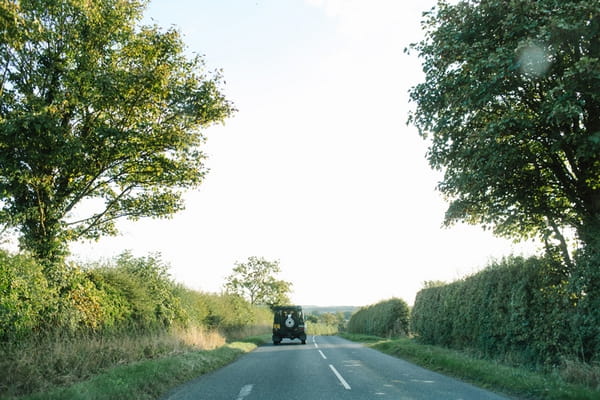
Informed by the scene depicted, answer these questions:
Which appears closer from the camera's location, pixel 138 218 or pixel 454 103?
pixel 454 103

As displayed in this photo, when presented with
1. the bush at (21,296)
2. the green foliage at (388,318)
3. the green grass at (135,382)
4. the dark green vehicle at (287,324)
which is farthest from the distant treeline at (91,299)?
the green foliage at (388,318)

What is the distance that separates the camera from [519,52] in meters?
10.2

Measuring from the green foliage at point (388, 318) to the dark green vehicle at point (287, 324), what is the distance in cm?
800

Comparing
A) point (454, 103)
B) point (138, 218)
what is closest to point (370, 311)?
point (138, 218)

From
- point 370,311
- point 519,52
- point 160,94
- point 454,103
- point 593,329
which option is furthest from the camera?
point 370,311

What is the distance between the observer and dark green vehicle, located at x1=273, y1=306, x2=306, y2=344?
94.3 feet

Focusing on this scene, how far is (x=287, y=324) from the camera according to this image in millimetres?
28828

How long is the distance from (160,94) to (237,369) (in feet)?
31.7

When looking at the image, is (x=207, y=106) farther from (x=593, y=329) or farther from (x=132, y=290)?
(x=593, y=329)

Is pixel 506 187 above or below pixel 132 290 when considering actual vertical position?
above

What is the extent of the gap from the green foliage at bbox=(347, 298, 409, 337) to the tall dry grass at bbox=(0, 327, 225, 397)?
21856 mm

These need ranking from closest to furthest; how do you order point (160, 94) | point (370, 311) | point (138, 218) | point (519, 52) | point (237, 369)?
point (519, 52), point (237, 369), point (160, 94), point (138, 218), point (370, 311)

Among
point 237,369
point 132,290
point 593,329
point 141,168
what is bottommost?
point 237,369

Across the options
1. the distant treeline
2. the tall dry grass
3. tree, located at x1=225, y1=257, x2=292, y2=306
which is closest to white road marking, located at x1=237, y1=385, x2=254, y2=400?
the tall dry grass
